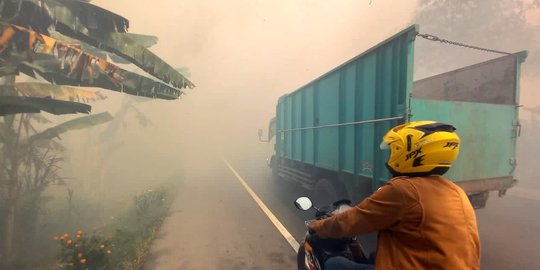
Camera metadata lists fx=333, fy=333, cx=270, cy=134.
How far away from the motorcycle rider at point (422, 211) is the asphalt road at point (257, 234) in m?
3.00

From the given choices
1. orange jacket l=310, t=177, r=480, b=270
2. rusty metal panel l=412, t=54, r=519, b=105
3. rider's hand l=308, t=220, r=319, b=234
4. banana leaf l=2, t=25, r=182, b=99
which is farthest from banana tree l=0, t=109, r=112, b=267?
rusty metal panel l=412, t=54, r=519, b=105

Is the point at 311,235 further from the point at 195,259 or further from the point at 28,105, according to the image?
the point at 28,105

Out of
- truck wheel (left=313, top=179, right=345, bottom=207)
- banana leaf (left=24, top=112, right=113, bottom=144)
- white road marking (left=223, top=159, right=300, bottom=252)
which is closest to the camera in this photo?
white road marking (left=223, top=159, right=300, bottom=252)

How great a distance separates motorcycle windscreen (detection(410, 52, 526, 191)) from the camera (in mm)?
4523

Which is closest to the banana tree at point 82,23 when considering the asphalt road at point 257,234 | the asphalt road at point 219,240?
the asphalt road at point 219,240

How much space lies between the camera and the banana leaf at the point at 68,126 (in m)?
7.30

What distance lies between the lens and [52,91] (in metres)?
7.80

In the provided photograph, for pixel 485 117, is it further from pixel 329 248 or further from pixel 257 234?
pixel 257 234

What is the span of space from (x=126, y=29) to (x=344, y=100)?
4104 mm

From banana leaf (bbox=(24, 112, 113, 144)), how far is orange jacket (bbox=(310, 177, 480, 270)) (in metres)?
7.75

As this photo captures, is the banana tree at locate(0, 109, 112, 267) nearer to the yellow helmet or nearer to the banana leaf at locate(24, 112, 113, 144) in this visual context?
the banana leaf at locate(24, 112, 113, 144)

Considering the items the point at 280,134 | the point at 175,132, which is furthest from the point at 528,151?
the point at 175,132

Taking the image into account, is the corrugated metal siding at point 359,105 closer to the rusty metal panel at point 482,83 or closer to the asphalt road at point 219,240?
the asphalt road at point 219,240

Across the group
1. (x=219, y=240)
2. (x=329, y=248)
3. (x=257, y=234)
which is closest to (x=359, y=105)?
(x=257, y=234)
